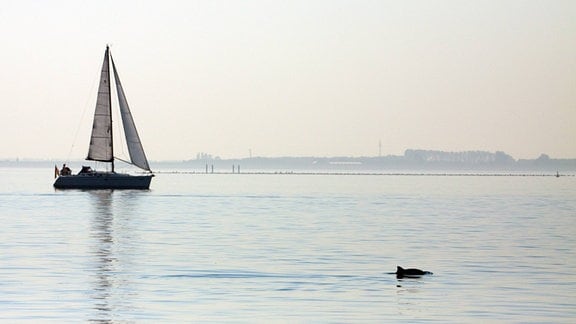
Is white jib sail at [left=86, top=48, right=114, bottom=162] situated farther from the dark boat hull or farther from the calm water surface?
the calm water surface

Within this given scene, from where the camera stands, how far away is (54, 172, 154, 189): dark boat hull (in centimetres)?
13988

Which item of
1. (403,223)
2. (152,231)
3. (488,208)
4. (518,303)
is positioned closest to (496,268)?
(518,303)

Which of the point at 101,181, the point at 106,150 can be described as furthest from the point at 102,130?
the point at 101,181

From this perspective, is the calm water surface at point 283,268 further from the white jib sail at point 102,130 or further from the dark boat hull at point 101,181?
the white jib sail at point 102,130

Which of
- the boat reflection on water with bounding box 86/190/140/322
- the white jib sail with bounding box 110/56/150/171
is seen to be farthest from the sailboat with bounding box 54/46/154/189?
the boat reflection on water with bounding box 86/190/140/322

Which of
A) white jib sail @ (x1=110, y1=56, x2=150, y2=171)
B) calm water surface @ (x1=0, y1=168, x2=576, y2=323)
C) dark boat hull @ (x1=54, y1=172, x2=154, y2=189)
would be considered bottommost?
calm water surface @ (x1=0, y1=168, x2=576, y2=323)

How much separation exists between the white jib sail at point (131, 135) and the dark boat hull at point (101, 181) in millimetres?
2170

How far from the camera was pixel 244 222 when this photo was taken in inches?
3258

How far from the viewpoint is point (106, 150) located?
469ft

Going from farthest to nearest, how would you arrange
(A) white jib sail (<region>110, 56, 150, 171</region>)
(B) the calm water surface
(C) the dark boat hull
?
(A) white jib sail (<region>110, 56, 150, 171</region>) → (C) the dark boat hull → (B) the calm water surface

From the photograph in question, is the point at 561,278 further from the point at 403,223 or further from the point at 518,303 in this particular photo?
the point at 403,223

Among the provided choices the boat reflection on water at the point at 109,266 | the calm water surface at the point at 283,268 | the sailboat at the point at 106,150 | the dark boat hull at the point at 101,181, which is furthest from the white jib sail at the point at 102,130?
the calm water surface at the point at 283,268

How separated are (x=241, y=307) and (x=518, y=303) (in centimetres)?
826

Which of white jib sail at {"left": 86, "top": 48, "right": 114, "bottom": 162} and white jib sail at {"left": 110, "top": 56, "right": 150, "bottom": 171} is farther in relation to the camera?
white jib sail at {"left": 110, "top": 56, "right": 150, "bottom": 171}
